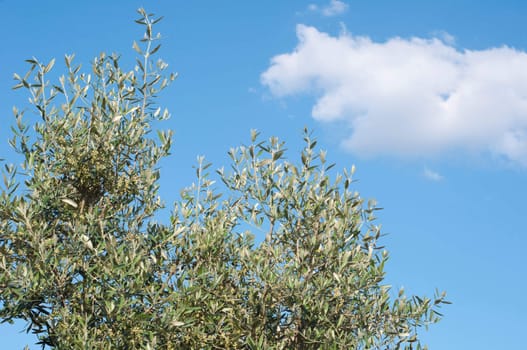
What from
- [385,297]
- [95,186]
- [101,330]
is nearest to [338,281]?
A: [385,297]

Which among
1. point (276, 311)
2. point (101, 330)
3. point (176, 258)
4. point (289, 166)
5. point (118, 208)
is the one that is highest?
point (289, 166)

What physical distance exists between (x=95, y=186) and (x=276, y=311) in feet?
13.5

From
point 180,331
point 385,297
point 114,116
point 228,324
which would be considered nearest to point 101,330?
point 180,331

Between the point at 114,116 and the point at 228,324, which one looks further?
the point at 114,116

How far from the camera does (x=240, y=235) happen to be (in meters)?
13.1

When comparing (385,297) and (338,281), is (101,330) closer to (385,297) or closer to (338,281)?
(338,281)

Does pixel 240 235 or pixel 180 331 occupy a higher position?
pixel 240 235

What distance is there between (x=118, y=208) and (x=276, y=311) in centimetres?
350

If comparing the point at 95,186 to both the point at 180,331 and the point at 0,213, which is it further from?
the point at 180,331

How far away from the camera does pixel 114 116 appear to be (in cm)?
1273

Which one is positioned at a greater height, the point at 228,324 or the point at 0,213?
the point at 0,213

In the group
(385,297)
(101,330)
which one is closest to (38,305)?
(101,330)

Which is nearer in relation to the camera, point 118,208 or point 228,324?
point 228,324

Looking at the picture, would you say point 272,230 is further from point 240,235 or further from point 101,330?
point 101,330
